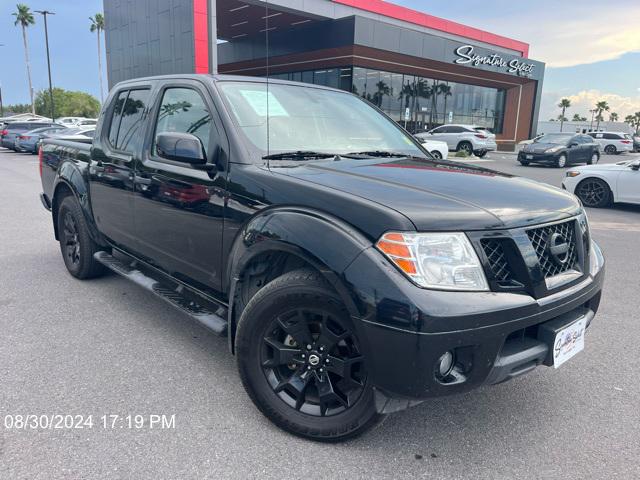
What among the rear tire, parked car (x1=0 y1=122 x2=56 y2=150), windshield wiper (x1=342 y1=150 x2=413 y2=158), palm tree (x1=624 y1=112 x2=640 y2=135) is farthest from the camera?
palm tree (x1=624 y1=112 x2=640 y2=135)

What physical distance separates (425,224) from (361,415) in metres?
0.94

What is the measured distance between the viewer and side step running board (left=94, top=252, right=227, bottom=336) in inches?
118

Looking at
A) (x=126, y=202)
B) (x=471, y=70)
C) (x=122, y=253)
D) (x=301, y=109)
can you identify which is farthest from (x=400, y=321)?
(x=471, y=70)

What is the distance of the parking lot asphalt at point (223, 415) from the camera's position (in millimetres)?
2330

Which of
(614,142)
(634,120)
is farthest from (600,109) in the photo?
(614,142)

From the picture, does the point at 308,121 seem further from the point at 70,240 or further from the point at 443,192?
the point at 70,240

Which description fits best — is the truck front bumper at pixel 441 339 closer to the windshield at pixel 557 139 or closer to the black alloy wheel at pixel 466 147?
the windshield at pixel 557 139

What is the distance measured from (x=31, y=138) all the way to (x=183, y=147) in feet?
79.3

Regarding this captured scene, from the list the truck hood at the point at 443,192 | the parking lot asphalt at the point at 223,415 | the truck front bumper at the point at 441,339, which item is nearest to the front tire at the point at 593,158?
the parking lot asphalt at the point at 223,415

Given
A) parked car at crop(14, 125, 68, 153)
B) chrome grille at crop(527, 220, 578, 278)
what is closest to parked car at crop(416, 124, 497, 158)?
parked car at crop(14, 125, 68, 153)

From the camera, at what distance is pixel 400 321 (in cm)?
203

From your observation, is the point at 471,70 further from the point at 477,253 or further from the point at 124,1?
the point at 477,253

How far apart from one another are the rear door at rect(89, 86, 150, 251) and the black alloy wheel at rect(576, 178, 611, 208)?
384 inches

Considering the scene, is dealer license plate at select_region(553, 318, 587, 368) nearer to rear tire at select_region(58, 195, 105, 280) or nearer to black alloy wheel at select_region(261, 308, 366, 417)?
black alloy wheel at select_region(261, 308, 366, 417)
